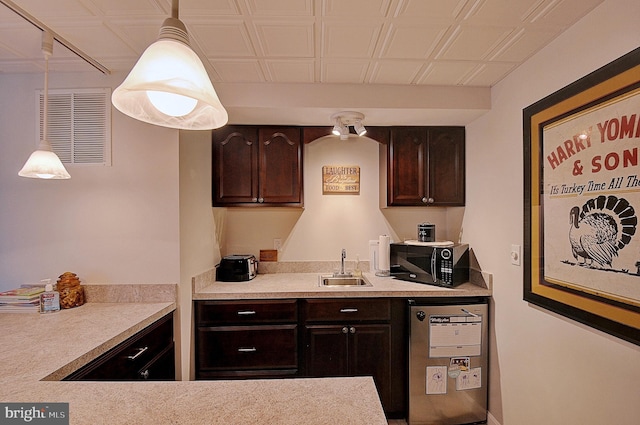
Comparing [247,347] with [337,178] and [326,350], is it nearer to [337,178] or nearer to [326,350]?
[326,350]

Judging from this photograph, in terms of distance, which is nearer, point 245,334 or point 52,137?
point 52,137

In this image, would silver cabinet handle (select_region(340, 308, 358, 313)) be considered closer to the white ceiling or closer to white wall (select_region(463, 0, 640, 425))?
white wall (select_region(463, 0, 640, 425))

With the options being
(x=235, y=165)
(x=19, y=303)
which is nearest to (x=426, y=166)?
(x=235, y=165)

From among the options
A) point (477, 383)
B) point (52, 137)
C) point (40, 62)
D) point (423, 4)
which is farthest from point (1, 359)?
point (477, 383)

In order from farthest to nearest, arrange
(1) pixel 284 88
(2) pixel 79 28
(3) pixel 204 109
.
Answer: (1) pixel 284 88, (2) pixel 79 28, (3) pixel 204 109

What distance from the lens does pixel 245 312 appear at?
2123 mm

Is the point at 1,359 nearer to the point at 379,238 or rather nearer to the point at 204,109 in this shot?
the point at 204,109

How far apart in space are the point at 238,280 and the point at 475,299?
1861 mm

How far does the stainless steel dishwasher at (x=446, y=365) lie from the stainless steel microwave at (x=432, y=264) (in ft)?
0.75

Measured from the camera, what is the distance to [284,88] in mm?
2094

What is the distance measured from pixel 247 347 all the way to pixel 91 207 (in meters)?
1.42

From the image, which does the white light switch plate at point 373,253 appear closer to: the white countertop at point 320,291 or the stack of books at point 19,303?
the white countertop at point 320,291

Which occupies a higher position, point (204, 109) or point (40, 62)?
point (40, 62)

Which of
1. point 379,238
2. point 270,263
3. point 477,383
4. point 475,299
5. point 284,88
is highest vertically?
point 284,88
